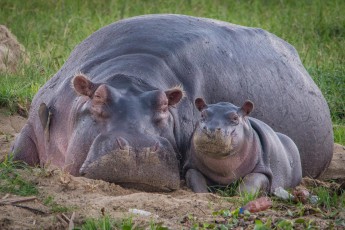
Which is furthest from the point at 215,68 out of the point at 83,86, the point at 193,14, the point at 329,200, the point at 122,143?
the point at 193,14

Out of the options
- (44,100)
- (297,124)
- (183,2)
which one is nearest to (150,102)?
(44,100)

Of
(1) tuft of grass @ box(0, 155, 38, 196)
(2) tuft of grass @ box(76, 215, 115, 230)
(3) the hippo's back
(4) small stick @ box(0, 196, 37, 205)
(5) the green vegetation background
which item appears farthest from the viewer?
(5) the green vegetation background

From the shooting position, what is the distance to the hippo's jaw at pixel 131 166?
571 centimetres

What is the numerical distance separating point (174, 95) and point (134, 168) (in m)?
0.65

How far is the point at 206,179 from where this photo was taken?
6.29 meters

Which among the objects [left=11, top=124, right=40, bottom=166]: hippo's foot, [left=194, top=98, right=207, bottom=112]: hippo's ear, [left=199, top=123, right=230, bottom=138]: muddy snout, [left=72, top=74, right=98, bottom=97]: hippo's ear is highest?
[left=72, top=74, right=98, bottom=97]: hippo's ear

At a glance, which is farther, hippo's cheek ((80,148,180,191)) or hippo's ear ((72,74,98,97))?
hippo's ear ((72,74,98,97))

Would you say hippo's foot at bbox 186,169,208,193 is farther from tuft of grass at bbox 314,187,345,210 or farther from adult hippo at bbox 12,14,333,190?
tuft of grass at bbox 314,187,345,210

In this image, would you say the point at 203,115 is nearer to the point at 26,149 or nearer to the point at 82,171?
the point at 82,171

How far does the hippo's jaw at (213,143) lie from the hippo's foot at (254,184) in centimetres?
25

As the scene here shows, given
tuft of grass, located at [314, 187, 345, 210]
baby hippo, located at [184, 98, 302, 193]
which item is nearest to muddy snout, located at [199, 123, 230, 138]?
baby hippo, located at [184, 98, 302, 193]

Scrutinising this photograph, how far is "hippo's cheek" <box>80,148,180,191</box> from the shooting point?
5715 millimetres

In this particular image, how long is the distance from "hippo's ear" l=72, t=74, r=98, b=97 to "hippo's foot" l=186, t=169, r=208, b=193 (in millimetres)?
777

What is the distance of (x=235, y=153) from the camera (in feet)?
20.1
